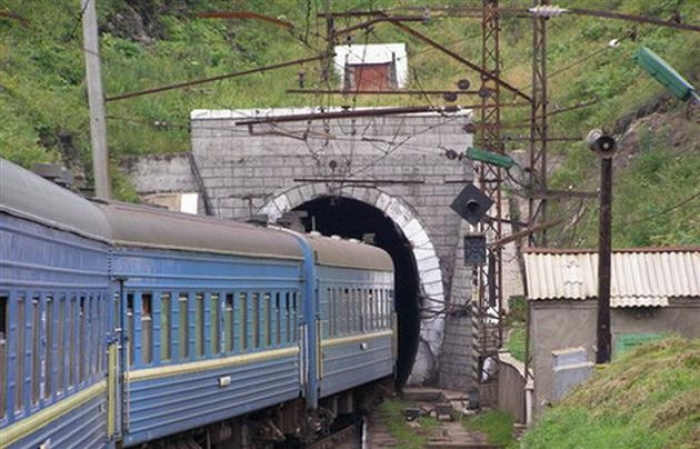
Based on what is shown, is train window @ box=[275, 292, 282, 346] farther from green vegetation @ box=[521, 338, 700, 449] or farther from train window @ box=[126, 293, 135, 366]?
train window @ box=[126, 293, 135, 366]

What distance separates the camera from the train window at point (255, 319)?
20828 mm

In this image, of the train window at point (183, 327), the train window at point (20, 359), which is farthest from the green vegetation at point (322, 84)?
the train window at point (20, 359)

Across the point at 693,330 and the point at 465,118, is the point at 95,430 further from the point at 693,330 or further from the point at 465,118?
the point at 465,118

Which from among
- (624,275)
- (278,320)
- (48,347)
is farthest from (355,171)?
(48,347)

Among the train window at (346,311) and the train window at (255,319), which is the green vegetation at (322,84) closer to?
the train window at (346,311)

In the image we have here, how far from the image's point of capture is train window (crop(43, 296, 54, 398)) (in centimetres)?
Result: 1092

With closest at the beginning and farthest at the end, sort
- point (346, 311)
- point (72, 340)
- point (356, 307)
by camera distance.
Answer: point (72, 340), point (346, 311), point (356, 307)

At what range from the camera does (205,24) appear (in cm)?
5356

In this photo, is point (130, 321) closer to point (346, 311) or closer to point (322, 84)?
point (346, 311)

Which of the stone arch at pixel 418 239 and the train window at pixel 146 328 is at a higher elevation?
the stone arch at pixel 418 239

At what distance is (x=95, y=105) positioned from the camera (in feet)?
76.0

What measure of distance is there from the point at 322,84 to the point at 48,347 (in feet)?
110

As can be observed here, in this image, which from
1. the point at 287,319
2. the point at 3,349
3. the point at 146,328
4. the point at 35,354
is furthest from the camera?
the point at 287,319

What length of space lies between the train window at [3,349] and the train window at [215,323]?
9.10 meters
